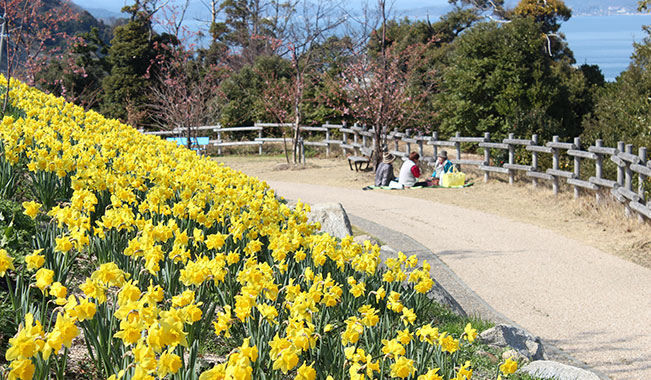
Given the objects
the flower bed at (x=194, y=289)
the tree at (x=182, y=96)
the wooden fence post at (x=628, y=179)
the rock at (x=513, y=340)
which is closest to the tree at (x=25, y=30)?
the flower bed at (x=194, y=289)

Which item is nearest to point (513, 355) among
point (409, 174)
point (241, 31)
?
point (409, 174)

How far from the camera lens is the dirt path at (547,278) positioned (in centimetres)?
571

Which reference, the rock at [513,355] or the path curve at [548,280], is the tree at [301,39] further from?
the rock at [513,355]

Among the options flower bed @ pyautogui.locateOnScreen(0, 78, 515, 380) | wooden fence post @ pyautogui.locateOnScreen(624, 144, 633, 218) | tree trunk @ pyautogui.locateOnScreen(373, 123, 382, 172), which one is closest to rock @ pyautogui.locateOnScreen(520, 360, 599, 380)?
flower bed @ pyautogui.locateOnScreen(0, 78, 515, 380)

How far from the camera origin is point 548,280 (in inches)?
295

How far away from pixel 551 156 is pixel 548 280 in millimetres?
8669

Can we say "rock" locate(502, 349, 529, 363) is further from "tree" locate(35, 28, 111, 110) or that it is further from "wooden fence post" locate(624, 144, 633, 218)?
"tree" locate(35, 28, 111, 110)

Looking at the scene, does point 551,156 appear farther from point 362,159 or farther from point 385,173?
point 362,159

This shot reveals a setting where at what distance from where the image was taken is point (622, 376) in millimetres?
5020

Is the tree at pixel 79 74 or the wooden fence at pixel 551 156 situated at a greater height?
the tree at pixel 79 74

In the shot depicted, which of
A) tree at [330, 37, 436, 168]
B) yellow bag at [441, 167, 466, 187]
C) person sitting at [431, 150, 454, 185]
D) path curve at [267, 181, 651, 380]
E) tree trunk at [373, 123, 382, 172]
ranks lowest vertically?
path curve at [267, 181, 651, 380]

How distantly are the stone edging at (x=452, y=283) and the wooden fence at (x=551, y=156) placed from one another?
3.73 m

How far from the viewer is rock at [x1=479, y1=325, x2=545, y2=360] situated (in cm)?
458

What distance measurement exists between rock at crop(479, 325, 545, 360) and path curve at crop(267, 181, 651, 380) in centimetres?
65
